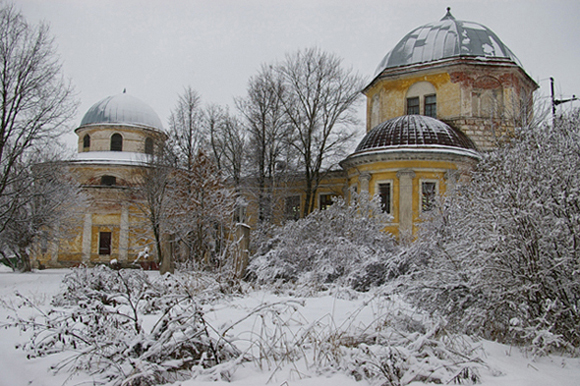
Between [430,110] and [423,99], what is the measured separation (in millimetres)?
703

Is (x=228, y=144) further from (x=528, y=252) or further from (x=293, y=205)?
(x=528, y=252)

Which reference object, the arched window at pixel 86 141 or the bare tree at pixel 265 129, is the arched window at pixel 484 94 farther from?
the arched window at pixel 86 141

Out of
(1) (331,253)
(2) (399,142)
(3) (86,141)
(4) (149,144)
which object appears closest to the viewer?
(1) (331,253)

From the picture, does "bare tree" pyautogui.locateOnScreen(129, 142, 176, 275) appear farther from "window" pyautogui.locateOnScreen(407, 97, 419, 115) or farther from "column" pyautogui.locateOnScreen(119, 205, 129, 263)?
"window" pyautogui.locateOnScreen(407, 97, 419, 115)

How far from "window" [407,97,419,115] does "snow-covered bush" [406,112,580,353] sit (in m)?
20.5

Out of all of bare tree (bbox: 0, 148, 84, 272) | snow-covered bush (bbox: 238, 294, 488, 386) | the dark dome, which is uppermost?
the dark dome

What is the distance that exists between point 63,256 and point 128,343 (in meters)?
29.1

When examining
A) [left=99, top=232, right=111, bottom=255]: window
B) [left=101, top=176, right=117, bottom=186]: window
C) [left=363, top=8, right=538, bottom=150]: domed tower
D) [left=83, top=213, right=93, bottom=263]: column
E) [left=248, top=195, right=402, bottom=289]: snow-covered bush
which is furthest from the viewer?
[left=101, top=176, right=117, bottom=186]: window

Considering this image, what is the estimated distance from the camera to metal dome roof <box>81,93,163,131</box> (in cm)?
3491

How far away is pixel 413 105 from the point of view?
26.5 m

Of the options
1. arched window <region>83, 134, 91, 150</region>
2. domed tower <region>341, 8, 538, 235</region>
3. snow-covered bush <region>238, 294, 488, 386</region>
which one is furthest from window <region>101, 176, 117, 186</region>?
snow-covered bush <region>238, 294, 488, 386</region>

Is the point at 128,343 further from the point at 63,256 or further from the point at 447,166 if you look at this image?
the point at 63,256

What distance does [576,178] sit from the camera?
5.53m

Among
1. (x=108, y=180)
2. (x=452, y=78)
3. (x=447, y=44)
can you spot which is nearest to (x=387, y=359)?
(x=452, y=78)
